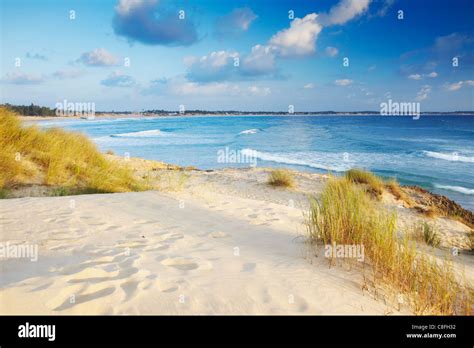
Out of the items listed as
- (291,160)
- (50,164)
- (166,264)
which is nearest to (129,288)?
(166,264)

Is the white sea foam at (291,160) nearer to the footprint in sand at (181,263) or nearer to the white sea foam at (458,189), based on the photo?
the white sea foam at (458,189)

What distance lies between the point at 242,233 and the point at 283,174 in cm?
751

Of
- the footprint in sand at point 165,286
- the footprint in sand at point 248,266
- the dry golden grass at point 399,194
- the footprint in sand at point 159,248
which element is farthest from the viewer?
the dry golden grass at point 399,194

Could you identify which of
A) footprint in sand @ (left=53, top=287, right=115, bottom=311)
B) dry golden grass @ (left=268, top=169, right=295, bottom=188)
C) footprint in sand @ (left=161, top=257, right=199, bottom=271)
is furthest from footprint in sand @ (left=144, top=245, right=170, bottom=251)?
dry golden grass @ (left=268, top=169, right=295, bottom=188)

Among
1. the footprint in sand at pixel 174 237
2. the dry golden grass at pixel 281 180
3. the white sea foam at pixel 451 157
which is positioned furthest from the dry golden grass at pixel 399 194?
the white sea foam at pixel 451 157

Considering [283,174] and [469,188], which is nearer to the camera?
[283,174]

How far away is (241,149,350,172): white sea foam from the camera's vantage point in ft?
64.4

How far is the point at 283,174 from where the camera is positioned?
42.2 ft

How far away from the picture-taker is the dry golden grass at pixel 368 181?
11945mm

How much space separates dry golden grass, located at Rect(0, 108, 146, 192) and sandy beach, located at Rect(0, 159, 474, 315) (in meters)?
1.55

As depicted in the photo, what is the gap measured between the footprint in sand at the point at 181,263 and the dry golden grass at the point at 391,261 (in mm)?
1827
